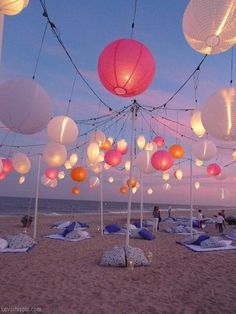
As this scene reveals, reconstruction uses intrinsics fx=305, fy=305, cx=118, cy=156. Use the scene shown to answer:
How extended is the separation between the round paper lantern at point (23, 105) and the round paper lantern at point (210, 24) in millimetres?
2348

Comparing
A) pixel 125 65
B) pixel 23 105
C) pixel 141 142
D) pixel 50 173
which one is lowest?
pixel 50 173

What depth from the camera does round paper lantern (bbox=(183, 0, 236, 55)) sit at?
328 centimetres

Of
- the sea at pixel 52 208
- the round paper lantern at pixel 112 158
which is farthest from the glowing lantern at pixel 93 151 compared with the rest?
the sea at pixel 52 208

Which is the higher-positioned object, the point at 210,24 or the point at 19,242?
the point at 210,24

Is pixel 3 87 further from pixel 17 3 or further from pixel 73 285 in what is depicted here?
pixel 73 285

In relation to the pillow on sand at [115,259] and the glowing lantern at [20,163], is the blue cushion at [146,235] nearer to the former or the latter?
the pillow on sand at [115,259]

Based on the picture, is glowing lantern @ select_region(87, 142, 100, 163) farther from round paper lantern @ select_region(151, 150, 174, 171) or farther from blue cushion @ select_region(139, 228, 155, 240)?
blue cushion @ select_region(139, 228, 155, 240)

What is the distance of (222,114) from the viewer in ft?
14.0

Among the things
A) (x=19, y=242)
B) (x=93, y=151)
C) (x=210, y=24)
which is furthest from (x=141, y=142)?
(x=210, y=24)

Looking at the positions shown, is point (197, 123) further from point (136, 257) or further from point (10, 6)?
point (10, 6)

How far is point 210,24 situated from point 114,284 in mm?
5283

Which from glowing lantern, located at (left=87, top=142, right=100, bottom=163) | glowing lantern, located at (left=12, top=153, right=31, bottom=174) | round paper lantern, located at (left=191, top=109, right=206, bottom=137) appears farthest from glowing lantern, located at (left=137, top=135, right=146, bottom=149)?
glowing lantern, located at (left=12, top=153, right=31, bottom=174)

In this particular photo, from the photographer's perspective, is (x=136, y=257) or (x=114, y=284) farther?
(x=136, y=257)

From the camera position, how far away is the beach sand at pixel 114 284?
5.19m
